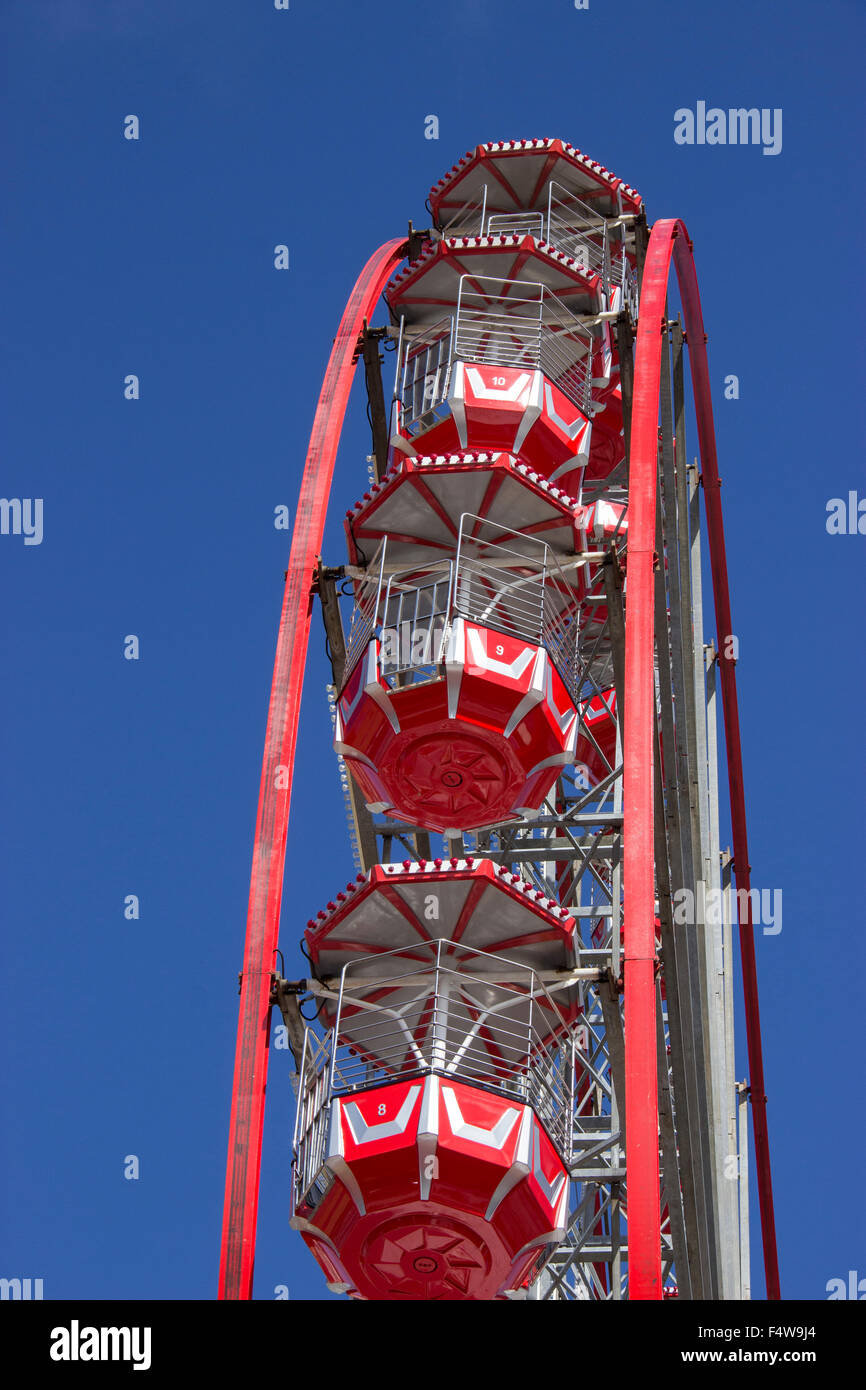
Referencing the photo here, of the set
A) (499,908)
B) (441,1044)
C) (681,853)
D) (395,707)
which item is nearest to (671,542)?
(681,853)

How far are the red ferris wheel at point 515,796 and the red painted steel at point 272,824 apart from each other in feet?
0.13

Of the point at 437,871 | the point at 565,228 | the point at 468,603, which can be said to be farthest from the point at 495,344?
the point at 437,871

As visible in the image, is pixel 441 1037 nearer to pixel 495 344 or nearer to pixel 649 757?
pixel 649 757

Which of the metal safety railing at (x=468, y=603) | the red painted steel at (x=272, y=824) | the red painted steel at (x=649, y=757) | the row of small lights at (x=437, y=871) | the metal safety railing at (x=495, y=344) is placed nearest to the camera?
the red painted steel at (x=649, y=757)

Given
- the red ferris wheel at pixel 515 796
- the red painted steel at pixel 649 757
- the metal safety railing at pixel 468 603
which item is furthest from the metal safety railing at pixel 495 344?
the metal safety railing at pixel 468 603

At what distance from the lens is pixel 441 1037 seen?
73.8 feet

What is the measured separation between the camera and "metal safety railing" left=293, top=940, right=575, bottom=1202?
21969 mm

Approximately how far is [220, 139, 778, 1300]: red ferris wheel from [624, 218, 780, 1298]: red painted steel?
0.05 metres

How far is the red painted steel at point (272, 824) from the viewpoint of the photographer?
65.6 feet

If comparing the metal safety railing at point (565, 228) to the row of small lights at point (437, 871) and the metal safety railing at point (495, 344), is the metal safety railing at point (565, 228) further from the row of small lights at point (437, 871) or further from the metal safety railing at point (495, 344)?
the row of small lights at point (437, 871)

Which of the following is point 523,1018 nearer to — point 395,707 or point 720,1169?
point 395,707

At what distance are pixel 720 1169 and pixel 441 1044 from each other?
8.41 metres

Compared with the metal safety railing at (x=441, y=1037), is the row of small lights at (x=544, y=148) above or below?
above

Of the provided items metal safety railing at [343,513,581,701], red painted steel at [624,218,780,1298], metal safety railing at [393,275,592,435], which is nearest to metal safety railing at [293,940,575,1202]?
red painted steel at [624,218,780,1298]
